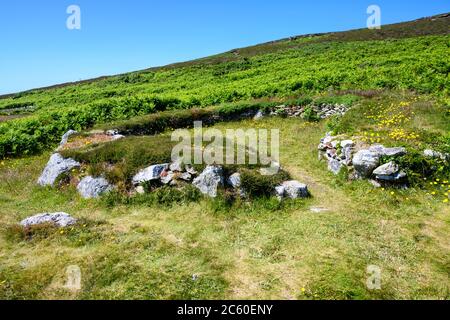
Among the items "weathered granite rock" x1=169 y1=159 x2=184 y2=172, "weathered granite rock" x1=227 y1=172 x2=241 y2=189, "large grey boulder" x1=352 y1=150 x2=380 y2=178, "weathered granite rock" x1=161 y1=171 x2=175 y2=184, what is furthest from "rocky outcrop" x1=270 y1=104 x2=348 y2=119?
"weathered granite rock" x1=161 y1=171 x2=175 y2=184

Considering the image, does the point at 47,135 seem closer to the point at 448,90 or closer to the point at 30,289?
the point at 30,289

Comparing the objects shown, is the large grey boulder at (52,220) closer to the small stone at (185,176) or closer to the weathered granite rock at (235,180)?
the small stone at (185,176)

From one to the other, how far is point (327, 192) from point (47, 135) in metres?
18.9

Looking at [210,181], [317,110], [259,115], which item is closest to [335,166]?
[210,181]

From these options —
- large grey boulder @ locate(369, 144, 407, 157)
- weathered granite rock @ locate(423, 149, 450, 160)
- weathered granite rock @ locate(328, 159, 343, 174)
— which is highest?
large grey boulder @ locate(369, 144, 407, 157)

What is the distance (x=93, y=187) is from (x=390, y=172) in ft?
36.7

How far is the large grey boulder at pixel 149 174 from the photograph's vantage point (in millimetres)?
13565

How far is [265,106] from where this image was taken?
2741 centimetres

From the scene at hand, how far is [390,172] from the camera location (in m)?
13.2

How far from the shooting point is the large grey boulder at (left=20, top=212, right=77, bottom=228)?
11.1 meters

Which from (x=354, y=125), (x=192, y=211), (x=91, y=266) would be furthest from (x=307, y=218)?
(x=354, y=125)

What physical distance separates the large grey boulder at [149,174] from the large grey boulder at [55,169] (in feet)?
10.5

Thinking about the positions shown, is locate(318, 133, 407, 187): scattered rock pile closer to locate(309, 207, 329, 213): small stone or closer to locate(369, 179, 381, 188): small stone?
locate(369, 179, 381, 188): small stone
